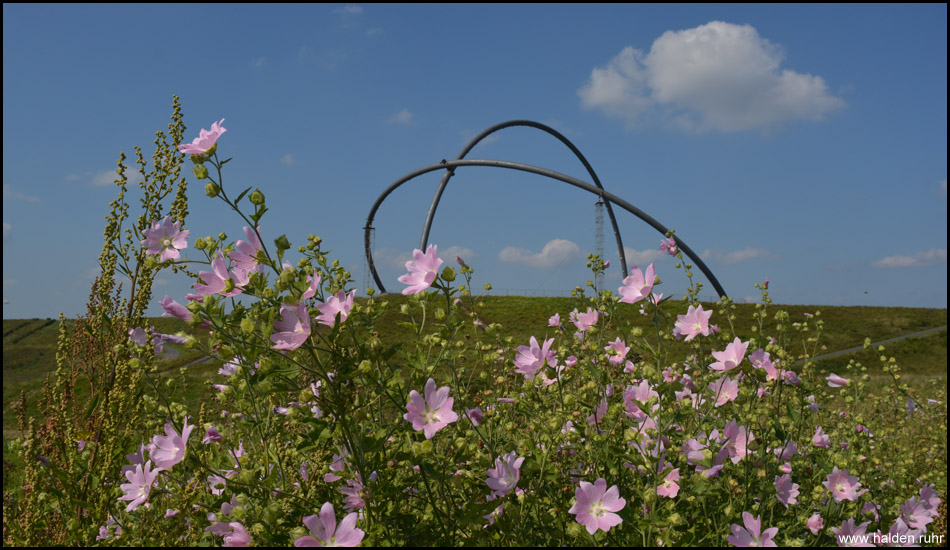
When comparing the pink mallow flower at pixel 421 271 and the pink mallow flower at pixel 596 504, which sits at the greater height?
the pink mallow flower at pixel 421 271

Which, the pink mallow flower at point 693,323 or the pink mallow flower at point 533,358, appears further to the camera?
the pink mallow flower at point 693,323

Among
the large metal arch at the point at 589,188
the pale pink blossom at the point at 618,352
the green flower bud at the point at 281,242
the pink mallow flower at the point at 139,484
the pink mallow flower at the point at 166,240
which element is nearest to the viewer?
the green flower bud at the point at 281,242

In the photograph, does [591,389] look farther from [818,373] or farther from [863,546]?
[818,373]

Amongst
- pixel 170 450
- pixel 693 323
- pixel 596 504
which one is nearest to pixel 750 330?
pixel 693 323

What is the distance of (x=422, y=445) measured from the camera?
1.53 metres

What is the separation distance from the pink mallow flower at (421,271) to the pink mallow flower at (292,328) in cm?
31

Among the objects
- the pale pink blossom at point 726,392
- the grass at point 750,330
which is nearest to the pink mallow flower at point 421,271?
the pale pink blossom at point 726,392

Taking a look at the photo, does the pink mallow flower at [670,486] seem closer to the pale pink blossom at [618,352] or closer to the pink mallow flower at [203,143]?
the pale pink blossom at [618,352]

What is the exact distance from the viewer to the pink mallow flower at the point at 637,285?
7.20ft

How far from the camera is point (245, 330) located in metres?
1.45

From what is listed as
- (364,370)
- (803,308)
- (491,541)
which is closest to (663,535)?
(491,541)

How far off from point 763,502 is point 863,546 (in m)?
0.36

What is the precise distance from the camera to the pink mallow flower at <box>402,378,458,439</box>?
4.97 feet

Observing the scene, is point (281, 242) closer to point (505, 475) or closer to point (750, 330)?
point (505, 475)
